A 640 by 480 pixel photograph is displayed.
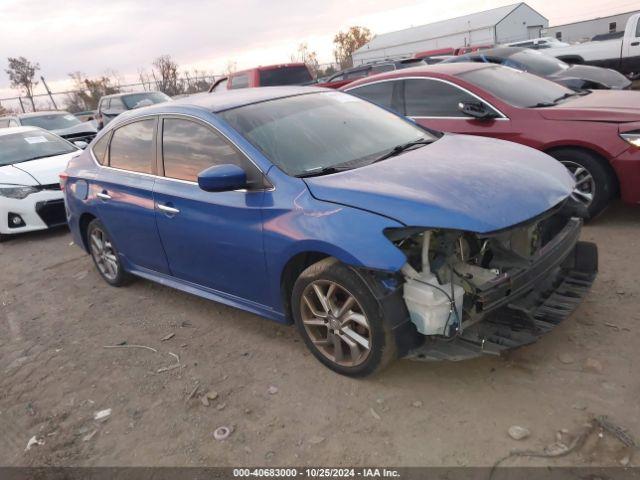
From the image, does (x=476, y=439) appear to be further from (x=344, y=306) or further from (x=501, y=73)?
(x=501, y=73)

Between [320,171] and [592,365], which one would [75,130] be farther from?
[592,365]

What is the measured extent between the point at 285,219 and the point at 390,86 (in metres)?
3.73

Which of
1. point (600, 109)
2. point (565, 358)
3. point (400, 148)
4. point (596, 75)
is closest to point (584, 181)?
point (600, 109)

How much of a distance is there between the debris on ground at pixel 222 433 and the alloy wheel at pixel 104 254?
247 centimetres

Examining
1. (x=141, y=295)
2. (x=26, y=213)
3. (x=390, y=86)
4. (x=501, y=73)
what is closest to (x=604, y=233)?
(x=501, y=73)

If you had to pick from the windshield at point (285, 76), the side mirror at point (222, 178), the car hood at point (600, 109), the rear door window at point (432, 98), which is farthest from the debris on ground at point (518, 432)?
the windshield at point (285, 76)

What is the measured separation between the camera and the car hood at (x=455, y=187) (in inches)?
101

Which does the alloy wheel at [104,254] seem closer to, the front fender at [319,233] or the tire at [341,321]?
the front fender at [319,233]

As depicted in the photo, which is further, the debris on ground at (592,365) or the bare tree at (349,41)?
the bare tree at (349,41)

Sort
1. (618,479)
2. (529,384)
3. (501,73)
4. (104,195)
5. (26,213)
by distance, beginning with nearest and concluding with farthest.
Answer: (618,479)
(529,384)
(104,195)
(501,73)
(26,213)

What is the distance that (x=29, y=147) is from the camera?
26.4 ft

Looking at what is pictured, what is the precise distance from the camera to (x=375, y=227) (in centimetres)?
261

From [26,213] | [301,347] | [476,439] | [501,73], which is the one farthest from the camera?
[26,213]

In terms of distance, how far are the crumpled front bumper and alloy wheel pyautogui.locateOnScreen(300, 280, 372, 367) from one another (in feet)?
1.02
